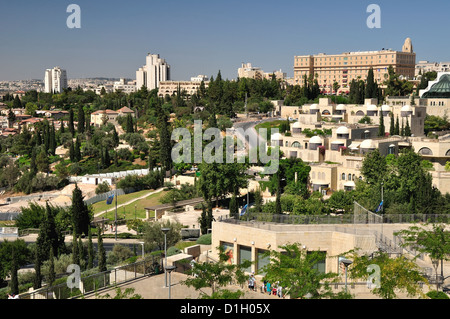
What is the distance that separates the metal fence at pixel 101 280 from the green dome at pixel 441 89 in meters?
56.3

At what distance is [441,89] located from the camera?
6806 cm

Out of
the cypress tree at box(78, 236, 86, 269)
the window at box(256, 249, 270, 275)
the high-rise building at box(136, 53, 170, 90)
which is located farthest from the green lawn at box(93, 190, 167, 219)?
the high-rise building at box(136, 53, 170, 90)

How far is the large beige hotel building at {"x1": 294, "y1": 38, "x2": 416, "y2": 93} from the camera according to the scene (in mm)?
110188

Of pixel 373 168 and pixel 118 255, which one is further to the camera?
pixel 373 168

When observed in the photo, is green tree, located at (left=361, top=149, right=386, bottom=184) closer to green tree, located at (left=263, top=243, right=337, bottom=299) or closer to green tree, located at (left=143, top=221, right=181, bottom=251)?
green tree, located at (left=143, top=221, right=181, bottom=251)

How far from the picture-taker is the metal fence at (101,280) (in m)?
17.7

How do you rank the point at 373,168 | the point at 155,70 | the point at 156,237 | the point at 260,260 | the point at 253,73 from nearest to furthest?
the point at 260,260 < the point at 156,237 < the point at 373,168 < the point at 253,73 < the point at 155,70

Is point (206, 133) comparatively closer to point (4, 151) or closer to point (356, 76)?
point (4, 151)

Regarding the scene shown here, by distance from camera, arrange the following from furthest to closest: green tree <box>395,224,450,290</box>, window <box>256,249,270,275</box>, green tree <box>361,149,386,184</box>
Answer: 1. green tree <box>361,149,386,184</box>
2. window <box>256,249,270,275</box>
3. green tree <box>395,224,450,290</box>

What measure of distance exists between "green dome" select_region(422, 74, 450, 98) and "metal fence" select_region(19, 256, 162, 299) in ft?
185

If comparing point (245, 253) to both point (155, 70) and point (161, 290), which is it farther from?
point (155, 70)

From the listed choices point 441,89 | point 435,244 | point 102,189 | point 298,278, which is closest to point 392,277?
point 298,278

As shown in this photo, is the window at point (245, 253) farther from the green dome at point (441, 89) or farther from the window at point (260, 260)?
the green dome at point (441, 89)

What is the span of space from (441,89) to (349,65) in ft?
161
